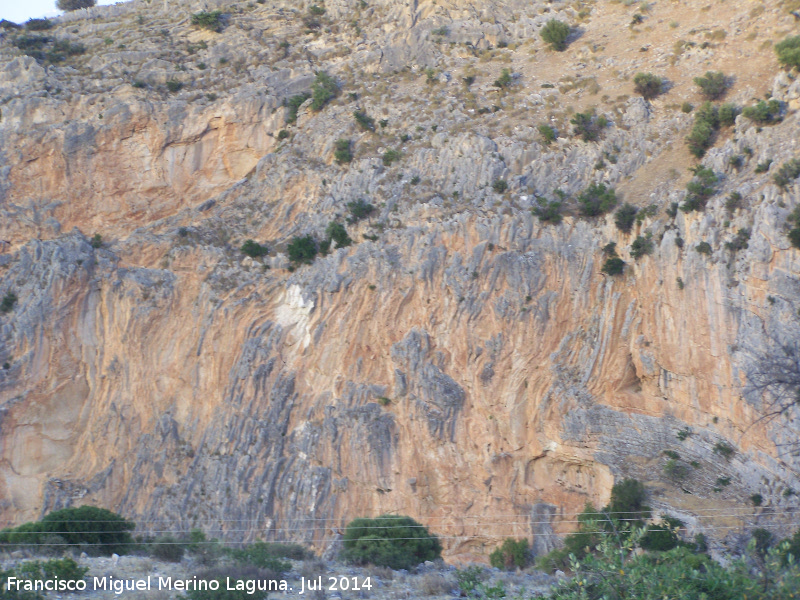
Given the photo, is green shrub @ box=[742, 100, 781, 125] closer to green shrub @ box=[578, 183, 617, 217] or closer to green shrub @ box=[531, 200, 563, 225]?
green shrub @ box=[578, 183, 617, 217]

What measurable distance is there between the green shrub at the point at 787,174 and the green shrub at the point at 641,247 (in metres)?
4.10

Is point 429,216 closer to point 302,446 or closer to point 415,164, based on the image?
point 415,164

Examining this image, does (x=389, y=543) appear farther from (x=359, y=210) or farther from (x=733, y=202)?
(x=733, y=202)

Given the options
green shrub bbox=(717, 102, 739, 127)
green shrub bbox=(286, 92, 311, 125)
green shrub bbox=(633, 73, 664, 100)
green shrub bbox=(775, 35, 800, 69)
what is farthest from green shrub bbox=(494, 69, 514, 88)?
green shrub bbox=(775, 35, 800, 69)

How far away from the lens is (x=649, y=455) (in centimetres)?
2520

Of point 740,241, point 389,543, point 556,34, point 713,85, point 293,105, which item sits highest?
point 556,34

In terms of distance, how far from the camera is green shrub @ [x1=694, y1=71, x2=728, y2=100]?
28.9m

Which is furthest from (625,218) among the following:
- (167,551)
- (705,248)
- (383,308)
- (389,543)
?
(167,551)

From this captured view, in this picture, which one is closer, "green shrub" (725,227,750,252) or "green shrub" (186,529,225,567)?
"green shrub" (186,529,225,567)

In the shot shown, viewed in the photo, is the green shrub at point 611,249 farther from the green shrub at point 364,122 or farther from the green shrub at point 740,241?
the green shrub at point 364,122

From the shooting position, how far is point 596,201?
27969 mm

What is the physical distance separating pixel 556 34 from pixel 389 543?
2269 cm

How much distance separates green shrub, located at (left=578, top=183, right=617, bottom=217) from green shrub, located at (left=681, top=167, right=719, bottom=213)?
267cm

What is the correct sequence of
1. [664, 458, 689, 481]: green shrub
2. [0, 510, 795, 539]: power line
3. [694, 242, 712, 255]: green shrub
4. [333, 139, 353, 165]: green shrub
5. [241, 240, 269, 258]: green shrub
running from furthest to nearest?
[333, 139, 353, 165]: green shrub → [241, 240, 269, 258]: green shrub → [694, 242, 712, 255]: green shrub → [664, 458, 689, 481]: green shrub → [0, 510, 795, 539]: power line
